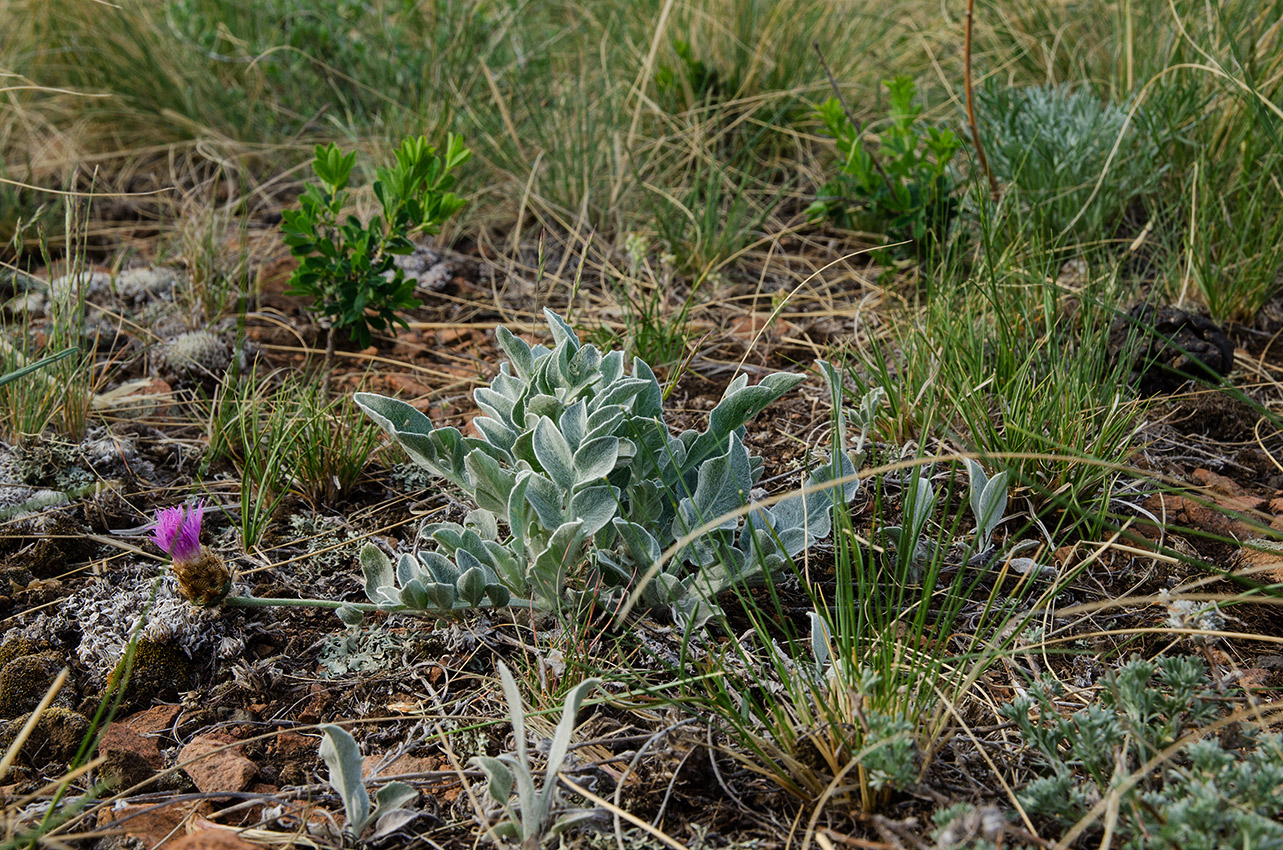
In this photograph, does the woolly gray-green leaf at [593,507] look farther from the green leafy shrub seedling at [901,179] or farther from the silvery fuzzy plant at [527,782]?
the green leafy shrub seedling at [901,179]

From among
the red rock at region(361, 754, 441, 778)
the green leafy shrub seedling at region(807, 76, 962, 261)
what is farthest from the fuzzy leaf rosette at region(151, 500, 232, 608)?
the green leafy shrub seedling at region(807, 76, 962, 261)

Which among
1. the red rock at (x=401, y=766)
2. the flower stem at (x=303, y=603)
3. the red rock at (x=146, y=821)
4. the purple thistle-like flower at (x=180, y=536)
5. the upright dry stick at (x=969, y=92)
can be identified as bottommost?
the red rock at (x=401, y=766)

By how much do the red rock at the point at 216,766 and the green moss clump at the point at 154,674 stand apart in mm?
154

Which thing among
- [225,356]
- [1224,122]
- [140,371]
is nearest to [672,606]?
[225,356]

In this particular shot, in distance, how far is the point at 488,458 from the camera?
4.94ft

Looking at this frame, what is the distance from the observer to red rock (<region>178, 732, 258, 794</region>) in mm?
1320

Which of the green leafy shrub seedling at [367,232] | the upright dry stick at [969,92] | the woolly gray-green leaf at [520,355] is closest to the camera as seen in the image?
the woolly gray-green leaf at [520,355]

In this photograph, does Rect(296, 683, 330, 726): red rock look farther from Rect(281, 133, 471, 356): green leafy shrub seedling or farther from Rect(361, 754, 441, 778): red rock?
Rect(281, 133, 471, 356): green leafy shrub seedling

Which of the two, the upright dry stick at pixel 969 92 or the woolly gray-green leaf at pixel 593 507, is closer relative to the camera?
the woolly gray-green leaf at pixel 593 507

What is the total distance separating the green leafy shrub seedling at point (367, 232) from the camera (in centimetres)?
227

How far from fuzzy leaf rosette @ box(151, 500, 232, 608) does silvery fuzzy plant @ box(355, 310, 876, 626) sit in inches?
9.5

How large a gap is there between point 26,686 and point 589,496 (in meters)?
0.89

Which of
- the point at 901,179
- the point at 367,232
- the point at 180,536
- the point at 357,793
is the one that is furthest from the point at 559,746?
the point at 901,179

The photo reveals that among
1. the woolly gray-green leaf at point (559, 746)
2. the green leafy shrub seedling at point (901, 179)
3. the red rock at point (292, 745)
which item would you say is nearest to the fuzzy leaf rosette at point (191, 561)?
the red rock at point (292, 745)
